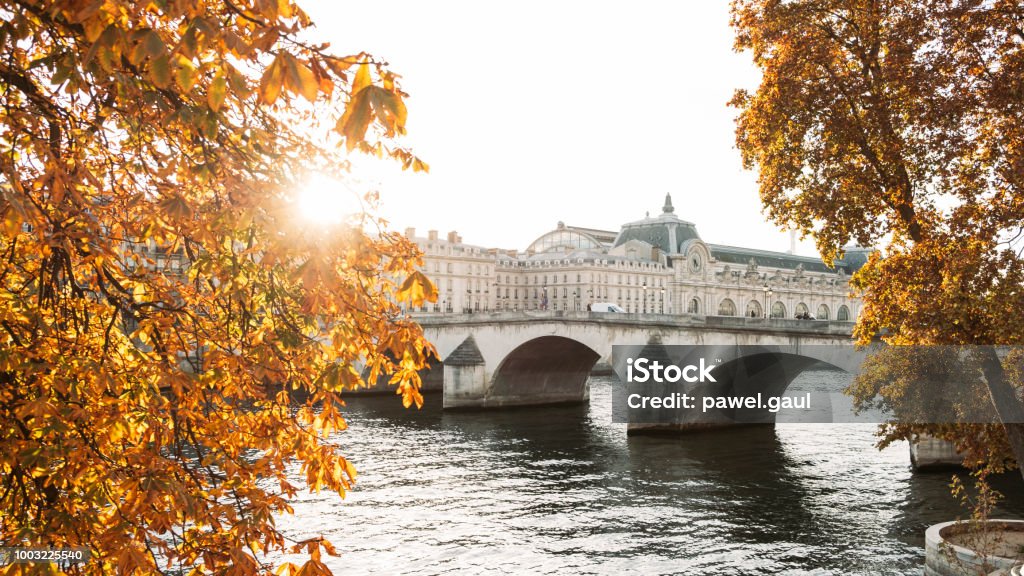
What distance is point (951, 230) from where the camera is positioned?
479 inches

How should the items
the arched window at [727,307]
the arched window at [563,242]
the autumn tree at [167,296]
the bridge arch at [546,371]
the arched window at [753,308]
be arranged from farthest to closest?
the arched window at [563,242], the arched window at [753,308], the arched window at [727,307], the bridge arch at [546,371], the autumn tree at [167,296]

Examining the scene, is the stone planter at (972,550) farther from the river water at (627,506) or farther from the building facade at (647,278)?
the building facade at (647,278)

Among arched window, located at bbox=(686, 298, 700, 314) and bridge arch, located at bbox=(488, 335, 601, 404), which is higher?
arched window, located at bbox=(686, 298, 700, 314)

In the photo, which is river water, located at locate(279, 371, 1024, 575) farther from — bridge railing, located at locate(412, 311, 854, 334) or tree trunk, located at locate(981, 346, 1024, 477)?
tree trunk, located at locate(981, 346, 1024, 477)

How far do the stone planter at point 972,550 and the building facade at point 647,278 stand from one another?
87.0 m

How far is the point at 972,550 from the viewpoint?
1288 cm

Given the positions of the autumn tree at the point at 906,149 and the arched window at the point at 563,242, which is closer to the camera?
the autumn tree at the point at 906,149

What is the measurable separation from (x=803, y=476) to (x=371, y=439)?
15.1 metres

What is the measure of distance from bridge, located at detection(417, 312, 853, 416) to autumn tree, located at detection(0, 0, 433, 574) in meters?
35.6

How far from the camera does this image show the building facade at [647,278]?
105m

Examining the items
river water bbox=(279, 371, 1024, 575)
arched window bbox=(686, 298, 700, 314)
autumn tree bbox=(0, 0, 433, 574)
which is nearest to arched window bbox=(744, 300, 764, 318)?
arched window bbox=(686, 298, 700, 314)

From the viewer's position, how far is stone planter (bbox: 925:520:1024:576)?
1216 cm

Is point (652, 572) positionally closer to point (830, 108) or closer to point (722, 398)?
point (830, 108)

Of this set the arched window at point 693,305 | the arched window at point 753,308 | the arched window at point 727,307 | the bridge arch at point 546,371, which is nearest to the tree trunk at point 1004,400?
the bridge arch at point 546,371
